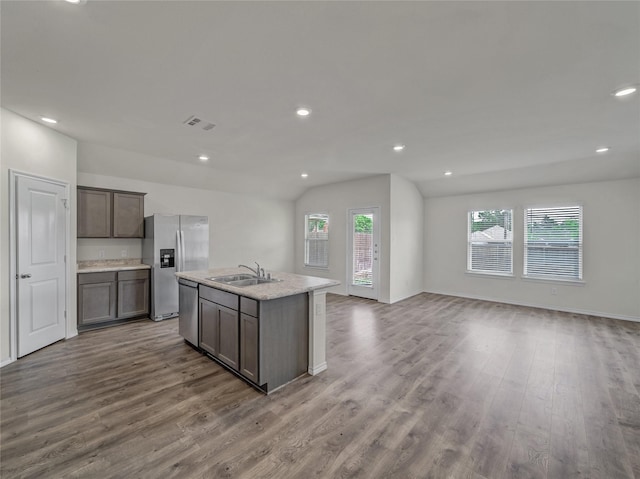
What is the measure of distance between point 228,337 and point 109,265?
329cm

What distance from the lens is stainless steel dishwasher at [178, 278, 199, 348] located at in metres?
3.37

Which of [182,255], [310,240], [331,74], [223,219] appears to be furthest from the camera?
[310,240]

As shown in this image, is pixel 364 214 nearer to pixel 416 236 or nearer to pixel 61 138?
pixel 416 236

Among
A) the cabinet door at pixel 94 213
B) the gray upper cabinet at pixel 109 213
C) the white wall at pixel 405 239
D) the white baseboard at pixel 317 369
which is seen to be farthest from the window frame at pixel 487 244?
the cabinet door at pixel 94 213

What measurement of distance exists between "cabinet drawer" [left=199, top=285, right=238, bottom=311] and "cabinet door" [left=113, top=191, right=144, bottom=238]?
251 centimetres

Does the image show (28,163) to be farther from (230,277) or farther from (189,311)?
(230,277)

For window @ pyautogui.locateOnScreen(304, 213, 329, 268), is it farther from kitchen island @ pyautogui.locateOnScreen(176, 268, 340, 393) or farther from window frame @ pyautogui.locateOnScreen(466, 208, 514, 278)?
kitchen island @ pyautogui.locateOnScreen(176, 268, 340, 393)

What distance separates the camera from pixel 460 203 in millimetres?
6582

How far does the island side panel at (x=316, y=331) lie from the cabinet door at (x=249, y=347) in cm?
59

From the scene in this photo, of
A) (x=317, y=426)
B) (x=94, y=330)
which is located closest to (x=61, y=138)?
(x=94, y=330)

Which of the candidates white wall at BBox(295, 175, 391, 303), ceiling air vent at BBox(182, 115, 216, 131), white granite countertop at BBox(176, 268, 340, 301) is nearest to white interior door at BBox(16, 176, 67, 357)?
white granite countertop at BBox(176, 268, 340, 301)

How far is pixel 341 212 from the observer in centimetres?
672

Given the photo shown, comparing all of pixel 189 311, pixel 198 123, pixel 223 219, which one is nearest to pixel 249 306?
pixel 189 311

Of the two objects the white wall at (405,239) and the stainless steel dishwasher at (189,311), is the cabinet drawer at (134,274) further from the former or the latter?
the white wall at (405,239)
